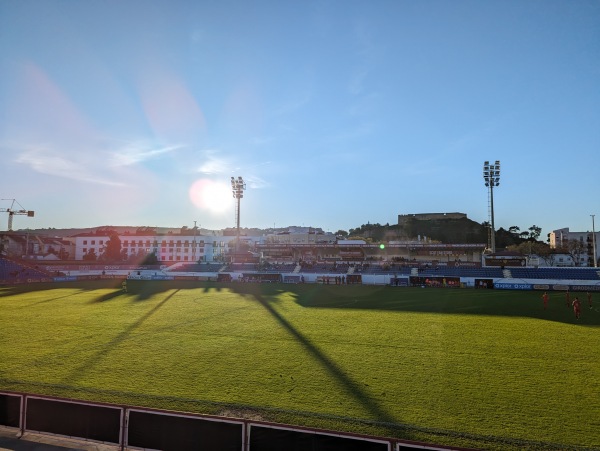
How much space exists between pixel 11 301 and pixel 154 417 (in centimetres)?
3455

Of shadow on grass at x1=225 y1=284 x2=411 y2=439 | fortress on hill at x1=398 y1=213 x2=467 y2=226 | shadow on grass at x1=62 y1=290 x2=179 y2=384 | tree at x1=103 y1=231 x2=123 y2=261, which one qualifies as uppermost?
fortress on hill at x1=398 y1=213 x2=467 y2=226

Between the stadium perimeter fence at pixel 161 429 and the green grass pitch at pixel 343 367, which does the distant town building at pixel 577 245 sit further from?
the stadium perimeter fence at pixel 161 429

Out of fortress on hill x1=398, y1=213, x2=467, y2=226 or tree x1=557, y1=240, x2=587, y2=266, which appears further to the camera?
fortress on hill x1=398, y1=213, x2=467, y2=226

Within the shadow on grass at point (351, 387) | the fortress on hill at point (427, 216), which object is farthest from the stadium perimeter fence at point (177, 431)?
the fortress on hill at point (427, 216)

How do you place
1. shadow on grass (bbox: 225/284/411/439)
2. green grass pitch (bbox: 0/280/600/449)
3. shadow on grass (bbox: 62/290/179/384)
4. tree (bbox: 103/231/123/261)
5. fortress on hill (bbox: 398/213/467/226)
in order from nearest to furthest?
shadow on grass (bbox: 225/284/411/439) < green grass pitch (bbox: 0/280/600/449) < shadow on grass (bbox: 62/290/179/384) < tree (bbox: 103/231/123/261) < fortress on hill (bbox: 398/213/467/226)

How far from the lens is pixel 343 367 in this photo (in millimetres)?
14719

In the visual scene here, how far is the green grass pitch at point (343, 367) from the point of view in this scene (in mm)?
10156

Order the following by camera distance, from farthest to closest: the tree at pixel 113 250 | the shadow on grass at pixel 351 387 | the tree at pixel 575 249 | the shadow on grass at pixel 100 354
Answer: the tree at pixel 575 249 → the tree at pixel 113 250 → the shadow on grass at pixel 100 354 → the shadow on grass at pixel 351 387

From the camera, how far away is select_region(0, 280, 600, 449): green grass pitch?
33.3ft

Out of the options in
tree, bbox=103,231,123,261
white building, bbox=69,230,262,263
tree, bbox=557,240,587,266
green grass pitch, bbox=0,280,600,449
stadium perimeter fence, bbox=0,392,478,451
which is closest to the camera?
stadium perimeter fence, bbox=0,392,478,451

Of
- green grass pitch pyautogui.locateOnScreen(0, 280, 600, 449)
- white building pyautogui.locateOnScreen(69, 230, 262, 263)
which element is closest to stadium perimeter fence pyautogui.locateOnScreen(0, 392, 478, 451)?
green grass pitch pyautogui.locateOnScreen(0, 280, 600, 449)

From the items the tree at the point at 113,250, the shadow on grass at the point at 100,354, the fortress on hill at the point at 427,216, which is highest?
the fortress on hill at the point at 427,216

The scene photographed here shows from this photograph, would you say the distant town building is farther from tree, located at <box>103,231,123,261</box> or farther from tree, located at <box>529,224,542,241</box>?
tree, located at <box>103,231,123,261</box>

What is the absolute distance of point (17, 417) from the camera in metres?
9.20
